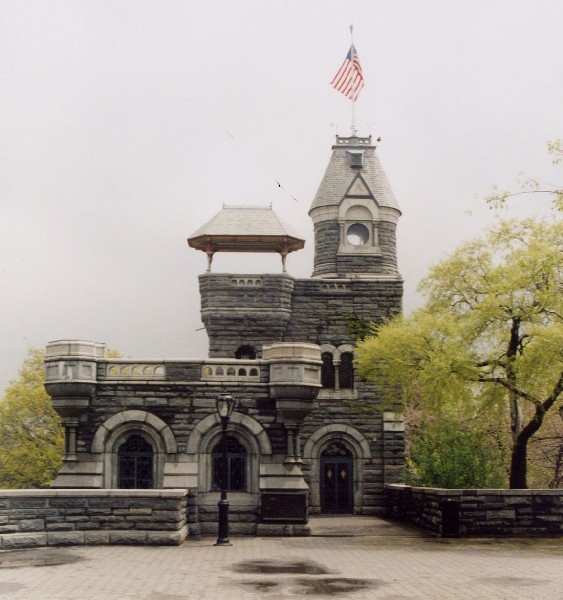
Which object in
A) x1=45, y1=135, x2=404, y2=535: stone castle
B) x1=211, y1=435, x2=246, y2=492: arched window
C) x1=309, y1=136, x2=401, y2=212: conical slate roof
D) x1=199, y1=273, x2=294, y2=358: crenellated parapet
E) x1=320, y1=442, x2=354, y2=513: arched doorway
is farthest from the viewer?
x1=309, y1=136, x2=401, y2=212: conical slate roof

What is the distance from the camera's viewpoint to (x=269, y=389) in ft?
74.9

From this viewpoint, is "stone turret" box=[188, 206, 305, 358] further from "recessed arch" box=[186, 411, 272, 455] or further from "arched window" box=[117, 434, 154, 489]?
"arched window" box=[117, 434, 154, 489]

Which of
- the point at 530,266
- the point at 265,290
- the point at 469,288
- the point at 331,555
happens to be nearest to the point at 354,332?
the point at 265,290

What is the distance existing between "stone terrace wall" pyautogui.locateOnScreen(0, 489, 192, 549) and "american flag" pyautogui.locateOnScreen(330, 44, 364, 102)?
19.4 m

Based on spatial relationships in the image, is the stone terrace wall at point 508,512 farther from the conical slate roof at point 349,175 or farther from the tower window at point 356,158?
the tower window at point 356,158

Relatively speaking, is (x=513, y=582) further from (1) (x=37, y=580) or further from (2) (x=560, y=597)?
(1) (x=37, y=580)

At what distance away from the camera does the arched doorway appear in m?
29.9

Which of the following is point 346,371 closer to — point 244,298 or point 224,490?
point 244,298

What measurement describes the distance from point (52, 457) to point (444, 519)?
81.3 feet

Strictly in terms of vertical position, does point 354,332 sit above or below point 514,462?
above

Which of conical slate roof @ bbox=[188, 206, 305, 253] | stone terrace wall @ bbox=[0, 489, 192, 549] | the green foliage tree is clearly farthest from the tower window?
stone terrace wall @ bbox=[0, 489, 192, 549]

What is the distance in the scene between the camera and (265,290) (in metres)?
31.0

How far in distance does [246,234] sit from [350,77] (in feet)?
25.6

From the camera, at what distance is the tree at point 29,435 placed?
135 feet
